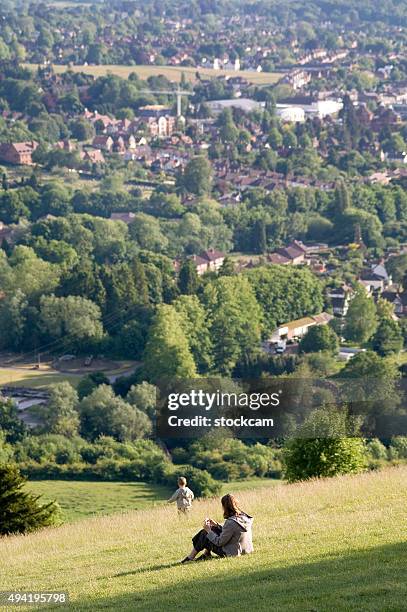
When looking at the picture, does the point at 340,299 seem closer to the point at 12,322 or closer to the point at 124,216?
the point at 12,322

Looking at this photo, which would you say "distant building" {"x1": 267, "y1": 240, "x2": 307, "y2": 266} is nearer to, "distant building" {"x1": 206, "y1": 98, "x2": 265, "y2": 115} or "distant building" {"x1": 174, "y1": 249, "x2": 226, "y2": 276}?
"distant building" {"x1": 174, "y1": 249, "x2": 226, "y2": 276}

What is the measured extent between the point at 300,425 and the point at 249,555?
21.6 ft

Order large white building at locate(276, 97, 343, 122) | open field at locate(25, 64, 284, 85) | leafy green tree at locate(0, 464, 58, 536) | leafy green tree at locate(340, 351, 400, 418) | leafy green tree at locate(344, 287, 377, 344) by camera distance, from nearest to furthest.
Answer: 1. leafy green tree at locate(0, 464, 58, 536)
2. leafy green tree at locate(340, 351, 400, 418)
3. leafy green tree at locate(344, 287, 377, 344)
4. large white building at locate(276, 97, 343, 122)
5. open field at locate(25, 64, 284, 85)

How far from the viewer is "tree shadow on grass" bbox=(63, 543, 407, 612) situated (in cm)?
787

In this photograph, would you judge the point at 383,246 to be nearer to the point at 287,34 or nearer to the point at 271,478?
the point at 271,478

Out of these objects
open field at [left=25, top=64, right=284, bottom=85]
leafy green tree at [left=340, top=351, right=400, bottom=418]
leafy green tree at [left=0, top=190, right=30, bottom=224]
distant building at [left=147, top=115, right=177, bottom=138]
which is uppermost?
open field at [left=25, top=64, right=284, bottom=85]

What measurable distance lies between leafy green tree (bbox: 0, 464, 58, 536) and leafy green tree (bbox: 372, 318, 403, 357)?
72.4 feet

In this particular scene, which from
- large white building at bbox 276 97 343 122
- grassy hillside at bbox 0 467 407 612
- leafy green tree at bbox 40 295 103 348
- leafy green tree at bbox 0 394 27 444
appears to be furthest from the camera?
large white building at bbox 276 97 343 122

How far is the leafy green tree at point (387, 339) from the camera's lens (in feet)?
115

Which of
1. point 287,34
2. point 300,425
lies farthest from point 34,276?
point 287,34

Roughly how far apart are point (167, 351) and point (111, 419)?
4.95 meters

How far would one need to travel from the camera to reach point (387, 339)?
116 ft

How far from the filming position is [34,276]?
1547 inches

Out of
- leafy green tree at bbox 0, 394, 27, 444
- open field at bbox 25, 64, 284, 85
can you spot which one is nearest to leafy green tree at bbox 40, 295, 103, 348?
leafy green tree at bbox 0, 394, 27, 444
